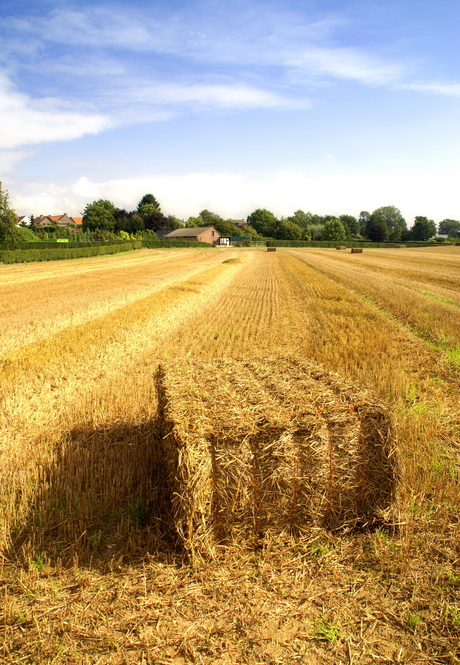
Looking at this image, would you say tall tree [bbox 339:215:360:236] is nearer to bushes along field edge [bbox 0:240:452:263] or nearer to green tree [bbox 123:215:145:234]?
green tree [bbox 123:215:145:234]

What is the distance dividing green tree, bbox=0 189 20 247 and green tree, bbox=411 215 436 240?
111736mm

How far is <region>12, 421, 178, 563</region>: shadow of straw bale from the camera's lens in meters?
4.22

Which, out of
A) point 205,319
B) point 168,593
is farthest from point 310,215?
point 168,593

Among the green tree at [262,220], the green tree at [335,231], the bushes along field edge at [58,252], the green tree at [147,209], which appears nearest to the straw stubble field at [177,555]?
the bushes along field edge at [58,252]

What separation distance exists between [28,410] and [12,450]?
1.57 m

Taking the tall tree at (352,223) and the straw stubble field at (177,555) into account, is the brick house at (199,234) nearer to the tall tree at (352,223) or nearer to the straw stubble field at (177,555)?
the tall tree at (352,223)

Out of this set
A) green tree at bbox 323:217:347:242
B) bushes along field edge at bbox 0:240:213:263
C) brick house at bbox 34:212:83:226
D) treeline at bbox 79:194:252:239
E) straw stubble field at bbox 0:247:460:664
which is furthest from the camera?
brick house at bbox 34:212:83:226

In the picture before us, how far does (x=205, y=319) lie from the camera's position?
15.8 meters

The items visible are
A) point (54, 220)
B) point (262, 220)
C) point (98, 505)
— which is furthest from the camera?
point (262, 220)

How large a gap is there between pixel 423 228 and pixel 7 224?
4453 inches

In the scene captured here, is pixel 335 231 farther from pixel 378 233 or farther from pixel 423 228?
pixel 423 228

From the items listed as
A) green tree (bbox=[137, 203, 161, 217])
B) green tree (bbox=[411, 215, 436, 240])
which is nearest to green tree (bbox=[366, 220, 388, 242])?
green tree (bbox=[411, 215, 436, 240])

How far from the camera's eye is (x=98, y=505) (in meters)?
4.79

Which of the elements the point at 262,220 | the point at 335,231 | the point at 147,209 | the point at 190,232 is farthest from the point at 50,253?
the point at 262,220
